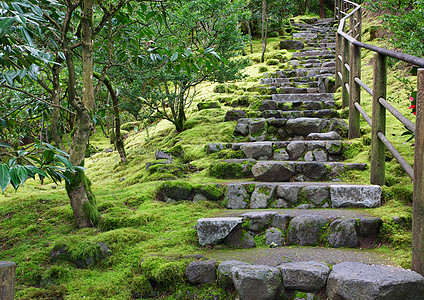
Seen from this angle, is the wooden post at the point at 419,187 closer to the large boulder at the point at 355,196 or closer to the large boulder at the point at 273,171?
the large boulder at the point at 355,196

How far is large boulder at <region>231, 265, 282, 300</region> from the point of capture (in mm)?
2141

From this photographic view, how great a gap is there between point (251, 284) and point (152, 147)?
5.16 m

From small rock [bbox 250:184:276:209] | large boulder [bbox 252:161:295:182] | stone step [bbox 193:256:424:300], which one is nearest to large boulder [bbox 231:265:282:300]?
stone step [bbox 193:256:424:300]

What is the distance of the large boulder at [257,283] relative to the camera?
214cm

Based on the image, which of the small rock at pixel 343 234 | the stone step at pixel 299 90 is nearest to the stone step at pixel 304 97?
the stone step at pixel 299 90

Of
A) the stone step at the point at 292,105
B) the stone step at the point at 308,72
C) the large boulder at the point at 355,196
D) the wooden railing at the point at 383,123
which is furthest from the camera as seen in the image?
the stone step at the point at 308,72

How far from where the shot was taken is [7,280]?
1737 millimetres

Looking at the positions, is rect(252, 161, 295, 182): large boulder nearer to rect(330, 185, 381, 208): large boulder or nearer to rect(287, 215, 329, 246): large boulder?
rect(330, 185, 381, 208): large boulder

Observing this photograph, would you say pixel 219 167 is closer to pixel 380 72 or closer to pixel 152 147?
pixel 380 72

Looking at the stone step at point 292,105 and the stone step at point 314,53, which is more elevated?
the stone step at point 314,53

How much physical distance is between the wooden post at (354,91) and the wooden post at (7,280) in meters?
4.29

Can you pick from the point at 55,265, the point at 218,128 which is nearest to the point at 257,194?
the point at 55,265

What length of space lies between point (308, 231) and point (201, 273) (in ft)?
3.29

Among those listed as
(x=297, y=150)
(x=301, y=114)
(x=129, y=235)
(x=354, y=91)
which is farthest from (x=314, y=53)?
(x=129, y=235)
